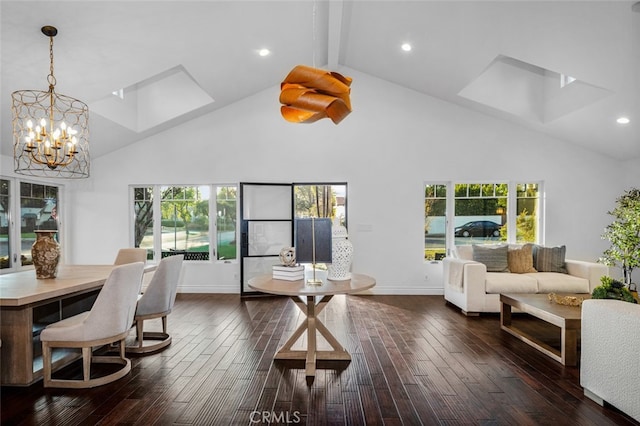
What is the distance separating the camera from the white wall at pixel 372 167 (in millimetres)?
5910

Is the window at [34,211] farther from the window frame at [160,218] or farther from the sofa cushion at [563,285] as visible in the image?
the sofa cushion at [563,285]

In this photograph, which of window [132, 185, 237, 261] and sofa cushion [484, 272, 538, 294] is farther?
window [132, 185, 237, 261]

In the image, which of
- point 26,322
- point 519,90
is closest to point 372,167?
point 519,90

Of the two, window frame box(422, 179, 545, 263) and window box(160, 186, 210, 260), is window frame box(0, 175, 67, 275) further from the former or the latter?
window frame box(422, 179, 545, 263)

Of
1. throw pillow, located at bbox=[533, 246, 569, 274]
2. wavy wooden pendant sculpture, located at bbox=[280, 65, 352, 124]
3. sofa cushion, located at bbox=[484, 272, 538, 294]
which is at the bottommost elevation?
sofa cushion, located at bbox=[484, 272, 538, 294]

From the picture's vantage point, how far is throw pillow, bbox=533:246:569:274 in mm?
5055

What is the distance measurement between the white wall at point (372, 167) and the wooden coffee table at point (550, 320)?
2.12m

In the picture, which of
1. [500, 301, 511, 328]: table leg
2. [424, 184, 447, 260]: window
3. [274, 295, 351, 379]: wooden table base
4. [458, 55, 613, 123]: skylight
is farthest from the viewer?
[424, 184, 447, 260]: window

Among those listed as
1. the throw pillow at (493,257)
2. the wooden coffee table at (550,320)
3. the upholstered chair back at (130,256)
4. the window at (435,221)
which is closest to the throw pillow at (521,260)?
the throw pillow at (493,257)

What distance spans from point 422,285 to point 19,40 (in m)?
5.83

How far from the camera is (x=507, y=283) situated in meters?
4.65

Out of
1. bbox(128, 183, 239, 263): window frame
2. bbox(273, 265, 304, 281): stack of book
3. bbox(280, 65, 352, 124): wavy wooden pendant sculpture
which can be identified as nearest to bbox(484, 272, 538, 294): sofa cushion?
bbox(273, 265, 304, 281): stack of book

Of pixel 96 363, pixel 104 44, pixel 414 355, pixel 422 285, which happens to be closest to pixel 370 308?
pixel 422 285

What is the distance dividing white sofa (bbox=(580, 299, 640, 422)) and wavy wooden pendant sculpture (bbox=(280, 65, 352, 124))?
83.6 inches
